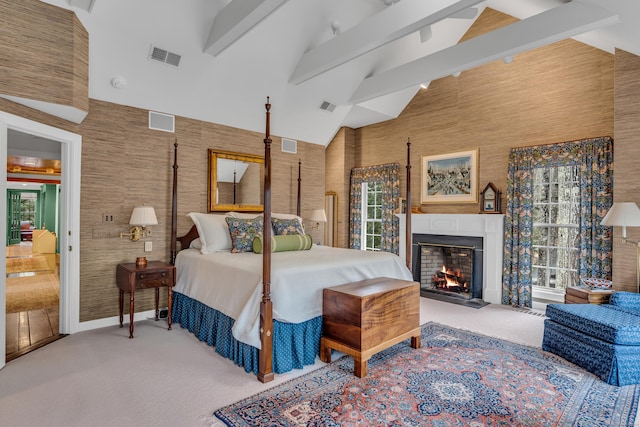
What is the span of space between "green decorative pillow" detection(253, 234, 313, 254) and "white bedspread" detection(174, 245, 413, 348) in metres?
0.13

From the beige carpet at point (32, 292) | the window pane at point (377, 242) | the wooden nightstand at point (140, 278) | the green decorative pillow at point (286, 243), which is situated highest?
the green decorative pillow at point (286, 243)

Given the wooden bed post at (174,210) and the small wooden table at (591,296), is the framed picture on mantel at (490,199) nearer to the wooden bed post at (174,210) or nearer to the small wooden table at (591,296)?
the small wooden table at (591,296)

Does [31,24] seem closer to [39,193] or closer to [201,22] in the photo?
[201,22]

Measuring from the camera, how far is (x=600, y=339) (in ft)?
8.95

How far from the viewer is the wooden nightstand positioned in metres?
3.52

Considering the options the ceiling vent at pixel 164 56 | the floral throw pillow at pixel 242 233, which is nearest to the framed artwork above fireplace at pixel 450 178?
the floral throw pillow at pixel 242 233

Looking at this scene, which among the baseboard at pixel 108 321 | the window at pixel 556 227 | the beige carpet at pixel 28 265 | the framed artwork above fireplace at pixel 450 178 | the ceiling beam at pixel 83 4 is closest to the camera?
the ceiling beam at pixel 83 4

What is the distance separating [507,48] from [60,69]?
4.40 metres

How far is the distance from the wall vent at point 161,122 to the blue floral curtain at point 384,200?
12.1 ft

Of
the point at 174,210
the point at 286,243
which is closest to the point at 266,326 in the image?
the point at 286,243

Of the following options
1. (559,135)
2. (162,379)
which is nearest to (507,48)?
(559,135)

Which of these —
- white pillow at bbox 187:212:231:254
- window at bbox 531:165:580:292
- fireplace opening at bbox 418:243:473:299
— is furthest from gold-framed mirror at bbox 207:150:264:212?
window at bbox 531:165:580:292

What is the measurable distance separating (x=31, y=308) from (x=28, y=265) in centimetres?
441

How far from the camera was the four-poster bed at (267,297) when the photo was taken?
269 cm
